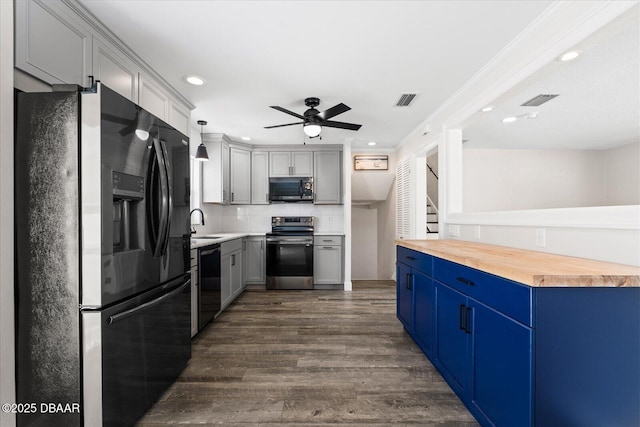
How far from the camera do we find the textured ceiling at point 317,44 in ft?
5.68

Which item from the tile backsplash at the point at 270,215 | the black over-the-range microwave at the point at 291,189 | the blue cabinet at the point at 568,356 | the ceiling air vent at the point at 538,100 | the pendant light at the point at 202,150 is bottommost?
the blue cabinet at the point at 568,356

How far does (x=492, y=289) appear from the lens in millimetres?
1370

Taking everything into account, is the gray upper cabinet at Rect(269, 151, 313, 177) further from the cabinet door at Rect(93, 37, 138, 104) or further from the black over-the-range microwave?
the cabinet door at Rect(93, 37, 138, 104)

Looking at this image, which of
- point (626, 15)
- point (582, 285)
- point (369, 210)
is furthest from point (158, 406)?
point (369, 210)

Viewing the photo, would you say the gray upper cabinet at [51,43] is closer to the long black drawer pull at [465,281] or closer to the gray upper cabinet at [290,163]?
the long black drawer pull at [465,281]

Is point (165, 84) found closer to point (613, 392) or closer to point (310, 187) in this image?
point (310, 187)

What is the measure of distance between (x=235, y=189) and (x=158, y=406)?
3547 millimetres

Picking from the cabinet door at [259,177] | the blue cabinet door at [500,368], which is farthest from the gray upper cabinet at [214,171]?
the blue cabinet door at [500,368]

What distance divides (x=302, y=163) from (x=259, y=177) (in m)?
0.81

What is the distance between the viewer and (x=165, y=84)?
8.82 ft

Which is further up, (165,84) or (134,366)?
(165,84)

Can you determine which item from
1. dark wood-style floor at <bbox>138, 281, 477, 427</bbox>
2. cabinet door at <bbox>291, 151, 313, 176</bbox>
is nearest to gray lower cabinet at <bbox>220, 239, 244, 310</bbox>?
dark wood-style floor at <bbox>138, 281, 477, 427</bbox>

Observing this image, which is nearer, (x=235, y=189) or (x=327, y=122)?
(x=327, y=122)

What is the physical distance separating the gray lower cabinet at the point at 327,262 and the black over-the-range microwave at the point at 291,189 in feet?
2.56
